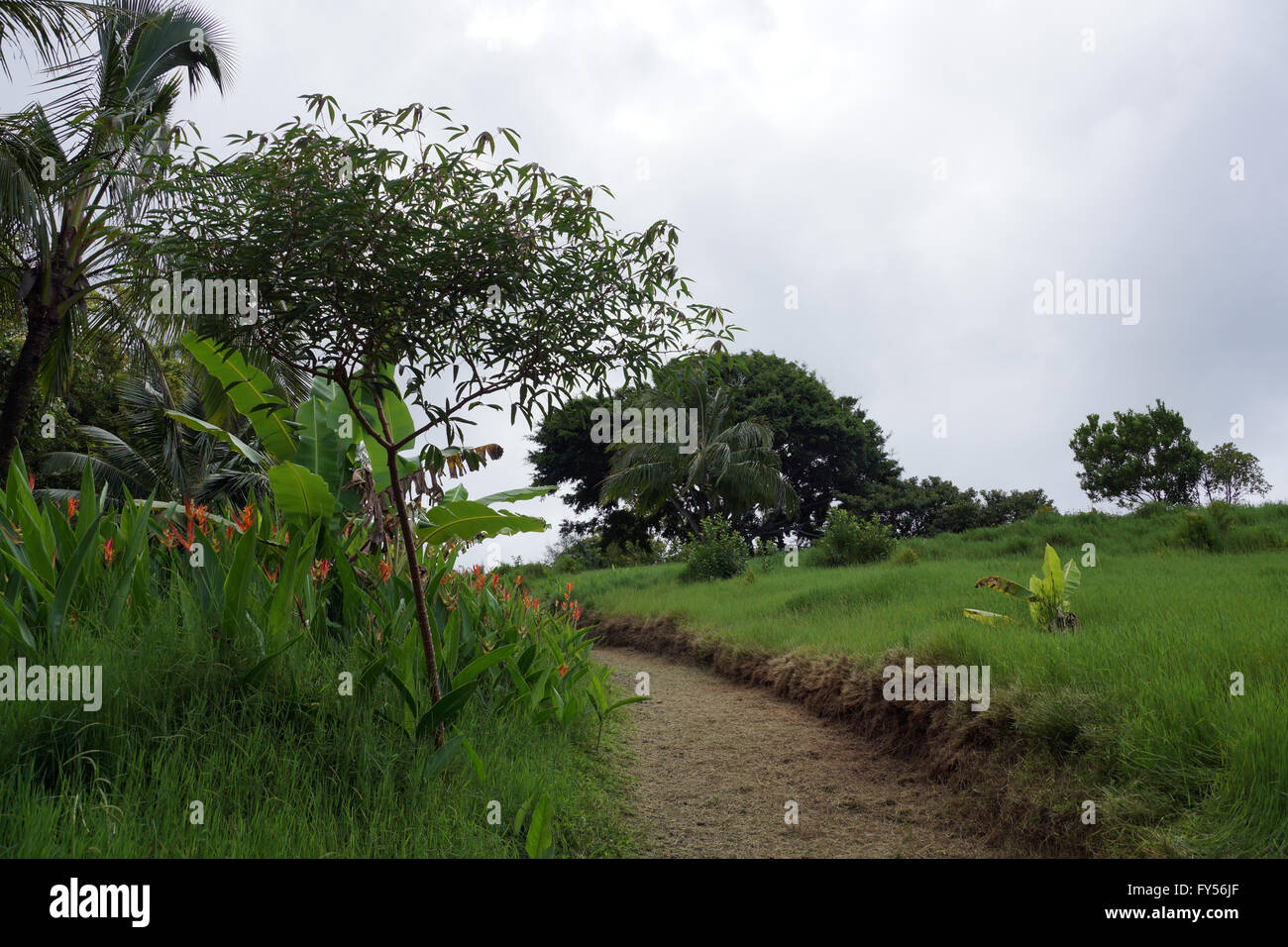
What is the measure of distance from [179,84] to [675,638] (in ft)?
46.0

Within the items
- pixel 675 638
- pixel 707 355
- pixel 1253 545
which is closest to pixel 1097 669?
pixel 707 355

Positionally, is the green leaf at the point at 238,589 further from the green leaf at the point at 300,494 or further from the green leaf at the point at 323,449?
the green leaf at the point at 323,449

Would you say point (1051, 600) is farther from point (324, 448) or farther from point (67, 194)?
point (67, 194)

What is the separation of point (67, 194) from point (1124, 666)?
12273mm

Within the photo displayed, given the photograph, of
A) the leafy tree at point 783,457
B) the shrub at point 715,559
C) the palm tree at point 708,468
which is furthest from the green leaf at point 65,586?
the leafy tree at point 783,457

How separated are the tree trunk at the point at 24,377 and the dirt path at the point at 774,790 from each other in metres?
9.71

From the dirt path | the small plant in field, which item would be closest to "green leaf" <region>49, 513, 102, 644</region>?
the dirt path

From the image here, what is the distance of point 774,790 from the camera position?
5418mm

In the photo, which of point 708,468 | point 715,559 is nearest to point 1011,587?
point 715,559

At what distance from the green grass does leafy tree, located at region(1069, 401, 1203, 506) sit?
3531 cm

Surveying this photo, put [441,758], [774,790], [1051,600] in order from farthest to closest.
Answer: [1051,600]
[774,790]
[441,758]

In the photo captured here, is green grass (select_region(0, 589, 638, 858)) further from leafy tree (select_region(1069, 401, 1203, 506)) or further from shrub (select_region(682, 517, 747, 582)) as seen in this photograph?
leafy tree (select_region(1069, 401, 1203, 506))

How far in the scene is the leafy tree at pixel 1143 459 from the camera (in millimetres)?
32594
